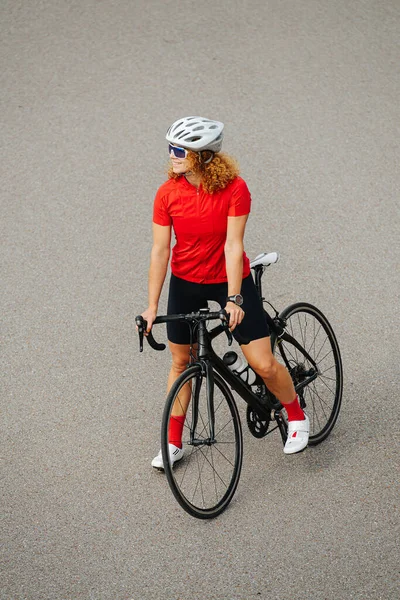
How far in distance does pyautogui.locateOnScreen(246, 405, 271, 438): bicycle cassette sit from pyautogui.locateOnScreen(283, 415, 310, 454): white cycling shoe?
0.52 feet

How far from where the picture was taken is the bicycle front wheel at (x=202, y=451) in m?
4.83

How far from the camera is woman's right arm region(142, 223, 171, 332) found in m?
4.87

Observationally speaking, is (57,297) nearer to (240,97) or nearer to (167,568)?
(167,568)

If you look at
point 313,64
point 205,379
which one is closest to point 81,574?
point 205,379

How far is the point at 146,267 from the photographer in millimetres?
7641

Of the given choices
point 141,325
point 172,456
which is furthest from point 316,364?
point 141,325

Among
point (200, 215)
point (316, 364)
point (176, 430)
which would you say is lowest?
point (176, 430)

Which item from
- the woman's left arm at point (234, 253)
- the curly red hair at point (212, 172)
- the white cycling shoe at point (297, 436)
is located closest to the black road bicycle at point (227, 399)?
the white cycling shoe at point (297, 436)

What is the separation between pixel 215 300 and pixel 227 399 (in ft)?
1.89

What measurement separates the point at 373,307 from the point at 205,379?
2.42 metres

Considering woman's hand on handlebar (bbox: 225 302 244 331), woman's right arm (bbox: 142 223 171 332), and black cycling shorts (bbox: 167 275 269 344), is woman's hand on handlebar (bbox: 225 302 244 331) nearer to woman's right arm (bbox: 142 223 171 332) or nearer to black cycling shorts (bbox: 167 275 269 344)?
black cycling shorts (bbox: 167 275 269 344)

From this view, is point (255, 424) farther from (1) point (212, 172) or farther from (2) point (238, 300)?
(1) point (212, 172)

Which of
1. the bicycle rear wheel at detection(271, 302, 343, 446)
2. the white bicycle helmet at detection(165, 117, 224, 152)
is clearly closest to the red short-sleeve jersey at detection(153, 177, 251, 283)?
the white bicycle helmet at detection(165, 117, 224, 152)

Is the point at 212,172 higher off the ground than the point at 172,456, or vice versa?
the point at 212,172
